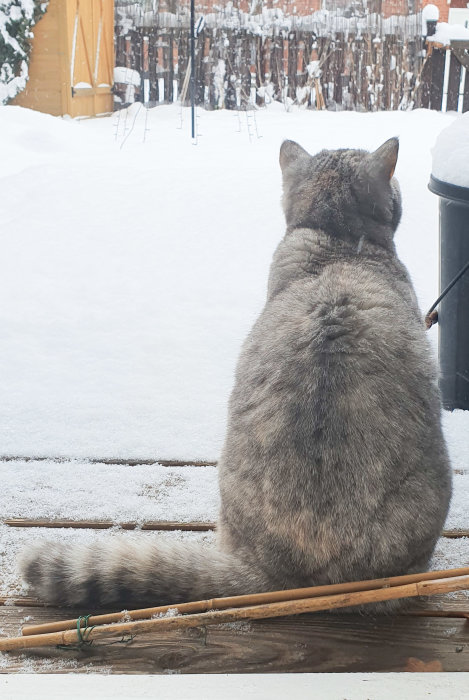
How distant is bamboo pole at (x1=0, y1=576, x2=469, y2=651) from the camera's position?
1.42 m

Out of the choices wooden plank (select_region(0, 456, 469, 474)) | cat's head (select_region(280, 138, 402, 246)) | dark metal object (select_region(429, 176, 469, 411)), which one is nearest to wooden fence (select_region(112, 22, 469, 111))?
dark metal object (select_region(429, 176, 469, 411))

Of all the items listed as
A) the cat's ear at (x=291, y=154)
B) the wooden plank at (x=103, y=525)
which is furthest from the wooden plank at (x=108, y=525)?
the cat's ear at (x=291, y=154)

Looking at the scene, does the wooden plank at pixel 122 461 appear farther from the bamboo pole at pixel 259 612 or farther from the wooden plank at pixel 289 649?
the bamboo pole at pixel 259 612

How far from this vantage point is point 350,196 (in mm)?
2213

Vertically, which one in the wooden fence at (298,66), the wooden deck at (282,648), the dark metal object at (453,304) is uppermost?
the wooden fence at (298,66)

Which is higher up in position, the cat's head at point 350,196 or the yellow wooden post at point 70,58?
the yellow wooden post at point 70,58

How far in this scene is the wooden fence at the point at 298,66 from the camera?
906 centimetres

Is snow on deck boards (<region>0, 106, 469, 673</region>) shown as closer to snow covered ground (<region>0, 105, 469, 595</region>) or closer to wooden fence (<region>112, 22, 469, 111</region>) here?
snow covered ground (<region>0, 105, 469, 595</region>)

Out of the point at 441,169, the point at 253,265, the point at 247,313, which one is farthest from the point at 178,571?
the point at 253,265

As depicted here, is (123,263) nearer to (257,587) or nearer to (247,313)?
(247,313)

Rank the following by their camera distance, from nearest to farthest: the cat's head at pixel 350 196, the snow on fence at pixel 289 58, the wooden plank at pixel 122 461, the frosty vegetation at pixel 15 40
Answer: the cat's head at pixel 350 196 < the wooden plank at pixel 122 461 < the frosty vegetation at pixel 15 40 < the snow on fence at pixel 289 58

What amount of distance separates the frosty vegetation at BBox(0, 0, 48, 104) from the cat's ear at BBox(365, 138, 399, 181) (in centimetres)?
673

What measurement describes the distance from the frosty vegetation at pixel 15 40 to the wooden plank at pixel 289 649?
7.64m

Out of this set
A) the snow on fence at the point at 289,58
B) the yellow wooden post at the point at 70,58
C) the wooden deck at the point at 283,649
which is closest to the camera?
the wooden deck at the point at 283,649
